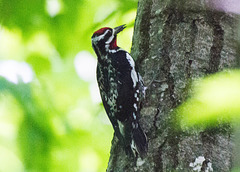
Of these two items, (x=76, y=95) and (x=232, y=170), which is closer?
(x=232, y=170)

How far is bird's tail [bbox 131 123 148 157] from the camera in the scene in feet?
6.10

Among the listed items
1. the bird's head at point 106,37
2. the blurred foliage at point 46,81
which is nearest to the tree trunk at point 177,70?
the bird's head at point 106,37

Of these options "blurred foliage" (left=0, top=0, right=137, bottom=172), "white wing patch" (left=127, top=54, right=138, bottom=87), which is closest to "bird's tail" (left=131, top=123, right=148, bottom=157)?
"white wing patch" (left=127, top=54, right=138, bottom=87)

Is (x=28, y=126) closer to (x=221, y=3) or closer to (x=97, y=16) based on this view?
(x=97, y=16)

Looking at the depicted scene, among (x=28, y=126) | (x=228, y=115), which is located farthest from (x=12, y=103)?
(x=228, y=115)

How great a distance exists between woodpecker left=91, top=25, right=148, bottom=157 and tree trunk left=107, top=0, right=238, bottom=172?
0.26 ft

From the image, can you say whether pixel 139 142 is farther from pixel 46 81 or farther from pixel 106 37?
pixel 46 81

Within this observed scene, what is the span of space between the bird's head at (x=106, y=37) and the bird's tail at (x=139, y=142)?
1.10m

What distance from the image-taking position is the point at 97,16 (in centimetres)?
329

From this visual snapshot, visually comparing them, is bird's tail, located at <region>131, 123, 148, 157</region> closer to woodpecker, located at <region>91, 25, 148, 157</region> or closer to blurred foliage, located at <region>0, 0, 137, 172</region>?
woodpecker, located at <region>91, 25, 148, 157</region>

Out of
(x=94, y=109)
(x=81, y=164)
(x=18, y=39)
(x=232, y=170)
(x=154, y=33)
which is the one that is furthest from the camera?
(x=94, y=109)

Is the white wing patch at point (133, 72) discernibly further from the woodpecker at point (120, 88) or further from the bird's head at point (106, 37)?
the bird's head at point (106, 37)

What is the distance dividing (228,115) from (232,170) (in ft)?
Result: 0.91

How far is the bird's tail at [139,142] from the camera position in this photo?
1860 mm
